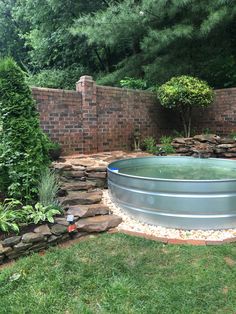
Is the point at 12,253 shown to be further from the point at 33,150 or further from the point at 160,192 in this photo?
the point at 160,192

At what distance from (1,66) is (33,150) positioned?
3.74ft

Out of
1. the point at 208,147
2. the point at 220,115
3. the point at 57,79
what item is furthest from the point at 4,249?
the point at 57,79

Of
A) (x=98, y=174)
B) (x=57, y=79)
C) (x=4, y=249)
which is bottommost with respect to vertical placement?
(x=4, y=249)

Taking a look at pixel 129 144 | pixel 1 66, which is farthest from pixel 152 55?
pixel 1 66

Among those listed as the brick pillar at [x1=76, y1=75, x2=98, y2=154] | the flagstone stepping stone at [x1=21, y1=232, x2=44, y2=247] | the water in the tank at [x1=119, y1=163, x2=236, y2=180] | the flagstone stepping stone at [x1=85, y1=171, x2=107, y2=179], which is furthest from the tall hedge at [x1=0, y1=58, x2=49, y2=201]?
the brick pillar at [x1=76, y1=75, x2=98, y2=154]

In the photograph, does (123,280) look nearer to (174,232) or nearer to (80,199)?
Result: (174,232)

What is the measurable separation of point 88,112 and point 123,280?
4.52 metres

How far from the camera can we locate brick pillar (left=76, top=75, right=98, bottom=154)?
20.2 ft

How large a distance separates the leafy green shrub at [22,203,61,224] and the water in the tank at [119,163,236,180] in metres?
1.68

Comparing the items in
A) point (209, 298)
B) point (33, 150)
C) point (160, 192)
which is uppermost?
point (33, 150)

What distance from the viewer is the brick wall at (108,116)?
5.84 m

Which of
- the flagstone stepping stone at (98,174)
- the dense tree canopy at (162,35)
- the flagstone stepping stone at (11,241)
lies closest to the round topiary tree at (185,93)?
the dense tree canopy at (162,35)

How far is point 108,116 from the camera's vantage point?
667 cm

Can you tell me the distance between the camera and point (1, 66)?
3.63 metres
